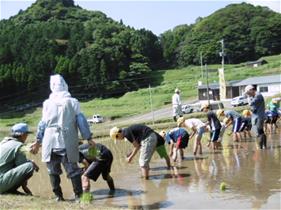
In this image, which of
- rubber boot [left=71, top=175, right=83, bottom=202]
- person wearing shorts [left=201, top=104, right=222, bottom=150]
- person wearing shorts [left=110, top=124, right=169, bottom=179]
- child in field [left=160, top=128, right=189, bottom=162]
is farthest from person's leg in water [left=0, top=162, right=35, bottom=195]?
person wearing shorts [left=201, top=104, right=222, bottom=150]

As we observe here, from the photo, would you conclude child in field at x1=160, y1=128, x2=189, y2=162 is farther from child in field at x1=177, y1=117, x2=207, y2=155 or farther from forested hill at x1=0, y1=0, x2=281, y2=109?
forested hill at x1=0, y1=0, x2=281, y2=109

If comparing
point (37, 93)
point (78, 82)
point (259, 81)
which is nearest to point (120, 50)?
point (78, 82)

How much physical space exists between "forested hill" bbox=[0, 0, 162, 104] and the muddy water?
78.4 meters

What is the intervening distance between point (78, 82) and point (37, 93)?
7.98 m

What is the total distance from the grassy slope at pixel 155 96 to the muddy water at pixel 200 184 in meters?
49.3

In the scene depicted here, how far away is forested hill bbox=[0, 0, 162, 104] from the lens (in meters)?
92.6

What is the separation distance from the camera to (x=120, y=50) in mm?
100625

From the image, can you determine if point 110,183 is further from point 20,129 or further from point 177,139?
point 177,139

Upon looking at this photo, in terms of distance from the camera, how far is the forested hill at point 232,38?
11325 cm

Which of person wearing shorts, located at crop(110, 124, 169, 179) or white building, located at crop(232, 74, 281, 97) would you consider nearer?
person wearing shorts, located at crop(110, 124, 169, 179)

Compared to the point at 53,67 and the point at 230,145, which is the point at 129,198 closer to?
the point at 230,145

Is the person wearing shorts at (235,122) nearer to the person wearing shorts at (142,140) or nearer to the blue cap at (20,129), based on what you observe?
the person wearing shorts at (142,140)

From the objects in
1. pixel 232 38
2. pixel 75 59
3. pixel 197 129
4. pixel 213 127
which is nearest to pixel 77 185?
pixel 197 129

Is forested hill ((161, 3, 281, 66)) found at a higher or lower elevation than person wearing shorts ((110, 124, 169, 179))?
higher
